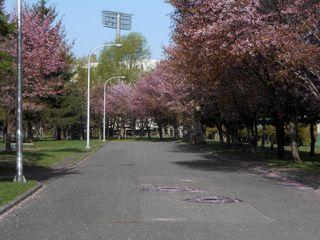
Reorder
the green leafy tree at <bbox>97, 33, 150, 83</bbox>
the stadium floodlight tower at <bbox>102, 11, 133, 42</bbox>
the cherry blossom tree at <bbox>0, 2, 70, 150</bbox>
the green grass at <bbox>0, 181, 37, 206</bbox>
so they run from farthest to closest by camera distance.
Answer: the stadium floodlight tower at <bbox>102, 11, 133, 42</bbox>, the green leafy tree at <bbox>97, 33, 150, 83</bbox>, the cherry blossom tree at <bbox>0, 2, 70, 150</bbox>, the green grass at <bbox>0, 181, 37, 206</bbox>

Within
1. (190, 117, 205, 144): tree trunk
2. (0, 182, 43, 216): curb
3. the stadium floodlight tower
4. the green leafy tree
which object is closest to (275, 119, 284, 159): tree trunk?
(0, 182, 43, 216): curb

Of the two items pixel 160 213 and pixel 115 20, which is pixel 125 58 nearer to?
pixel 115 20

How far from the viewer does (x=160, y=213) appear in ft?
40.9

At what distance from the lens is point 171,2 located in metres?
23.8

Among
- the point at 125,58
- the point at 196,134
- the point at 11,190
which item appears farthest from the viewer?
the point at 125,58

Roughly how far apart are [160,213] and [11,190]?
17.4 feet

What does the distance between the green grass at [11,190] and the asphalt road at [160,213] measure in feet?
1.50

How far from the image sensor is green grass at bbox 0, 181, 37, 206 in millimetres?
14112

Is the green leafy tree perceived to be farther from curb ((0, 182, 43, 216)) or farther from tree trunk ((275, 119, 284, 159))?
curb ((0, 182, 43, 216))

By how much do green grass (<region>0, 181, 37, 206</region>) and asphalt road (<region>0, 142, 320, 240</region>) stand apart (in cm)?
46

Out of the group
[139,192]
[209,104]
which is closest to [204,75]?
[139,192]

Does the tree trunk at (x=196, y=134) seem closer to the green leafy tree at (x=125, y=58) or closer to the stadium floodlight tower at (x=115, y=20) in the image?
the green leafy tree at (x=125, y=58)

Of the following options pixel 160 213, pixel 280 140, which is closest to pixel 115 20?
pixel 280 140

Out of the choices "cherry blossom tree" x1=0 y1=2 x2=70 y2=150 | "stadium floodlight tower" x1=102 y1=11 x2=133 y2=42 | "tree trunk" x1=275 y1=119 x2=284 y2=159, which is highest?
"stadium floodlight tower" x1=102 y1=11 x2=133 y2=42
